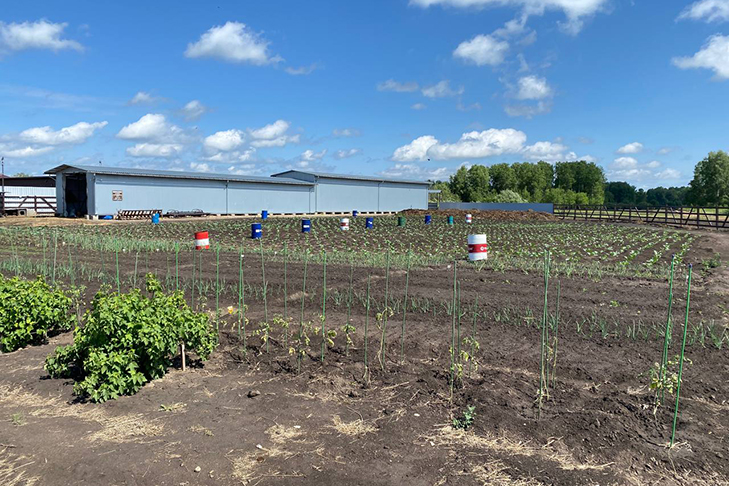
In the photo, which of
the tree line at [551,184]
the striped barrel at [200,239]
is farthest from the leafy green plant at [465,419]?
the tree line at [551,184]

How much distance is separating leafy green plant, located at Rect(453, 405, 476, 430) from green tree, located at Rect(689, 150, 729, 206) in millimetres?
93509

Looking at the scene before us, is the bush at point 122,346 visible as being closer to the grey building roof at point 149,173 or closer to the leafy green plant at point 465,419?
the leafy green plant at point 465,419

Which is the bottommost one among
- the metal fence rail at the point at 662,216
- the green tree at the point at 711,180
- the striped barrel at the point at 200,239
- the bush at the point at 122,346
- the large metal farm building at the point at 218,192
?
the bush at the point at 122,346

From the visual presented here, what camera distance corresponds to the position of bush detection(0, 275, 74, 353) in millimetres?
6727

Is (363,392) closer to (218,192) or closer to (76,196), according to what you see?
(218,192)

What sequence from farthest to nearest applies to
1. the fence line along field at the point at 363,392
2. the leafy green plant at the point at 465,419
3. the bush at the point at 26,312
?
the bush at the point at 26,312, the leafy green plant at the point at 465,419, the fence line along field at the point at 363,392

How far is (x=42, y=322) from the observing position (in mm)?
7039

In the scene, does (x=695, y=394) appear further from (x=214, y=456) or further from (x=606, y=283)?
(x=606, y=283)

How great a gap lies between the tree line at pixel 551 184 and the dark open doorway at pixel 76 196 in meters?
47.5

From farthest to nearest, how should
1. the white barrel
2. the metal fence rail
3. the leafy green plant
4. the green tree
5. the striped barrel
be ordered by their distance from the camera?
the green tree, the metal fence rail, the striped barrel, the white barrel, the leafy green plant

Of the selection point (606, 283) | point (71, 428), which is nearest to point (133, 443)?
point (71, 428)

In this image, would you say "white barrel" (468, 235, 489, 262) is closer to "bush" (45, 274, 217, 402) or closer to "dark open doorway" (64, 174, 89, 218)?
"bush" (45, 274, 217, 402)

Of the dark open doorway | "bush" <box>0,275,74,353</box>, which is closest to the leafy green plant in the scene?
"bush" <box>0,275,74,353</box>

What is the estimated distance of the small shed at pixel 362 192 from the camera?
54.7 meters
